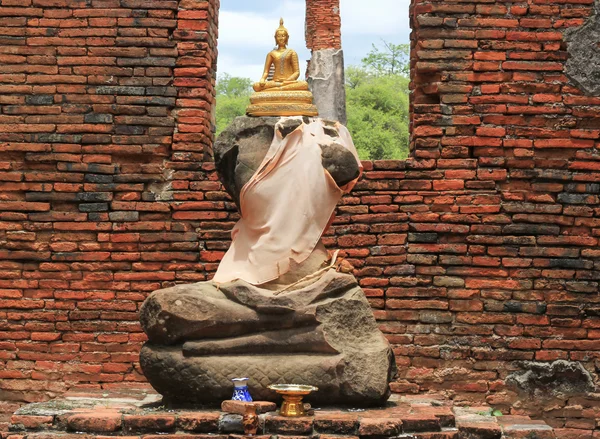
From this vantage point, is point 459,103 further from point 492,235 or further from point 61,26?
point 61,26

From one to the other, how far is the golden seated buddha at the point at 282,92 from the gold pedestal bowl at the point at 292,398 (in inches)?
67.3

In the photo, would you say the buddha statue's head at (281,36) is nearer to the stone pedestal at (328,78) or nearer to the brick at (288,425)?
the brick at (288,425)

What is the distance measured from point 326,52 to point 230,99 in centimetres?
1157

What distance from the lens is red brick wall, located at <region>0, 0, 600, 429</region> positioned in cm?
844

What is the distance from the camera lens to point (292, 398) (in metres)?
6.07

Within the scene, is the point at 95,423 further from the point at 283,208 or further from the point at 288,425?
the point at 283,208

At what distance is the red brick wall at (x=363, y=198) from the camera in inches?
332

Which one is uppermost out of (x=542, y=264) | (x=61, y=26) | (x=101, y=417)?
(x=61, y=26)

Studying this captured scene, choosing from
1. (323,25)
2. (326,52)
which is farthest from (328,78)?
(323,25)

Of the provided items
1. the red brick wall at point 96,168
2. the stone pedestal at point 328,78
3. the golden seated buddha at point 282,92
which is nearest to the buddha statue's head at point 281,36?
the golden seated buddha at point 282,92

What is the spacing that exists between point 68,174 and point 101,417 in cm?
298

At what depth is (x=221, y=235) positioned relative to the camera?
862cm

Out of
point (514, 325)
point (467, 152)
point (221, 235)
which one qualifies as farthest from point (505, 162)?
point (221, 235)

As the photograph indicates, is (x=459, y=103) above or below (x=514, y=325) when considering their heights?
above
